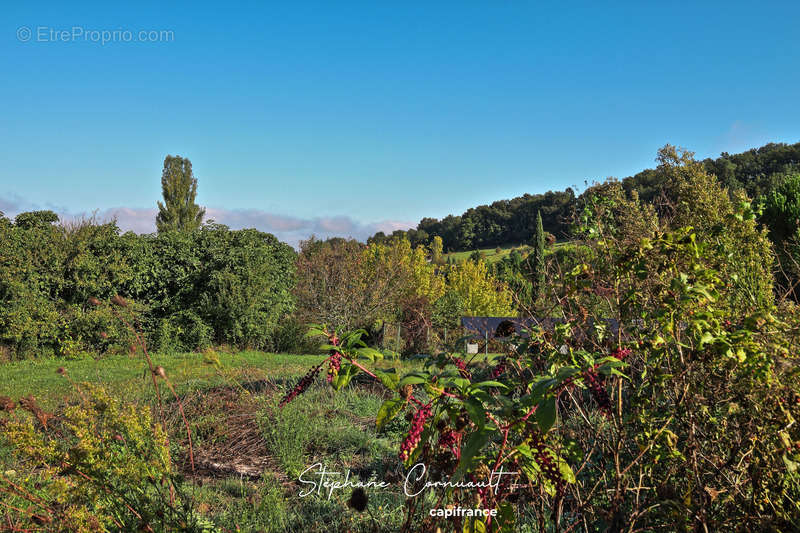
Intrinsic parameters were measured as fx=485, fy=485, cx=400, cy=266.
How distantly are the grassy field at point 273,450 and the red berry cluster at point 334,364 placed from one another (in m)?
0.56

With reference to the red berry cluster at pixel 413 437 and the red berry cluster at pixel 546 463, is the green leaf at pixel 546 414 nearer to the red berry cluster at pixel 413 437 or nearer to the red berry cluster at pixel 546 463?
the red berry cluster at pixel 546 463

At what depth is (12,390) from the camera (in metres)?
8.77

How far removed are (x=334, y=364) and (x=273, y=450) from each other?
3.42 m

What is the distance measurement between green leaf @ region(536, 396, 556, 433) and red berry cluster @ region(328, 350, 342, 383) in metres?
0.59

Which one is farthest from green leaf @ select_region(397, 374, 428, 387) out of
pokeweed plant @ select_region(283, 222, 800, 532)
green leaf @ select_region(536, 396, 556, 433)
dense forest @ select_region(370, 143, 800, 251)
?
dense forest @ select_region(370, 143, 800, 251)

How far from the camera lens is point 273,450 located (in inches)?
174

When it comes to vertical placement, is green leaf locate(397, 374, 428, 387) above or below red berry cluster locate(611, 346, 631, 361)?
above

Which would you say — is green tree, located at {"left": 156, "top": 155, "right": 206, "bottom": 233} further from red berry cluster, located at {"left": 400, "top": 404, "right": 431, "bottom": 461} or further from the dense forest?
red berry cluster, located at {"left": 400, "top": 404, "right": 431, "bottom": 461}

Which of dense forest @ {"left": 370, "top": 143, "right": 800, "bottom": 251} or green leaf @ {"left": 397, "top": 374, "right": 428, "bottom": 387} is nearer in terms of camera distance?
green leaf @ {"left": 397, "top": 374, "right": 428, "bottom": 387}

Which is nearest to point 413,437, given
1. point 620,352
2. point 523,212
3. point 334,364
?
point 334,364

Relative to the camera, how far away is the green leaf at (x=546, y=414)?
1146 millimetres

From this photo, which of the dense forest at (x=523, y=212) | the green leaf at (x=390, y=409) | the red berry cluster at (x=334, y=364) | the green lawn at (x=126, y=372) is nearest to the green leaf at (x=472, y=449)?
the green leaf at (x=390, y=409)

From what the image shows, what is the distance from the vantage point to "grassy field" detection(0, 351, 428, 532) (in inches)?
120

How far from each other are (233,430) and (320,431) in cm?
102
